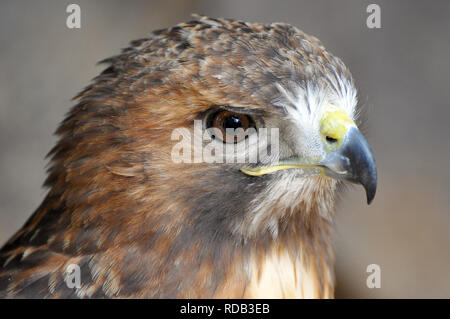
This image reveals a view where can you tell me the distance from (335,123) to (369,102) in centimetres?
217

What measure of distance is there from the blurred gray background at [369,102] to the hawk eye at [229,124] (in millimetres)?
2721

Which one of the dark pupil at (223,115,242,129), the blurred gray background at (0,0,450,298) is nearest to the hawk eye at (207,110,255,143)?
the dark pupil at (223,115,242,129)

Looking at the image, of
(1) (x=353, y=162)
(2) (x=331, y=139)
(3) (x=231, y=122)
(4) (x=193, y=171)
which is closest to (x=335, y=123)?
(2) (x=331, y=139)

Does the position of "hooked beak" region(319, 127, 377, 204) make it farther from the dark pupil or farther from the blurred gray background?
the blurred gray background

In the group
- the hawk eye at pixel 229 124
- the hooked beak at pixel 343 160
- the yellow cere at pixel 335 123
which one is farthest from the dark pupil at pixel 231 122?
the yellow cere at pixel 335 123

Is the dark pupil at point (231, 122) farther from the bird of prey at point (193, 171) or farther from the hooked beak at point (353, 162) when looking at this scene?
the hooked beak at point (353, 162)

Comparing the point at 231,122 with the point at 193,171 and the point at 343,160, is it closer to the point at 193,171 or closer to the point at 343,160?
the point at 193,171

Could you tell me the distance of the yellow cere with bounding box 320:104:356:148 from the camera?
2266mm

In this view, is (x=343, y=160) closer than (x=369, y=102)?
Yes

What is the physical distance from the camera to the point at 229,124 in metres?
2.26

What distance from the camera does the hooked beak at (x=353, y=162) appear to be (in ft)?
7.34

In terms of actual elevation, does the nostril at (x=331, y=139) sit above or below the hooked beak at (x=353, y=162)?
above

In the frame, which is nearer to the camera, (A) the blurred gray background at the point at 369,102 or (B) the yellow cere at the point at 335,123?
(B) the yellow cere at the point at 335,123

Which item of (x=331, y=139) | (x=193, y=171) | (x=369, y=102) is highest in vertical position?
(x=369, y=102)
